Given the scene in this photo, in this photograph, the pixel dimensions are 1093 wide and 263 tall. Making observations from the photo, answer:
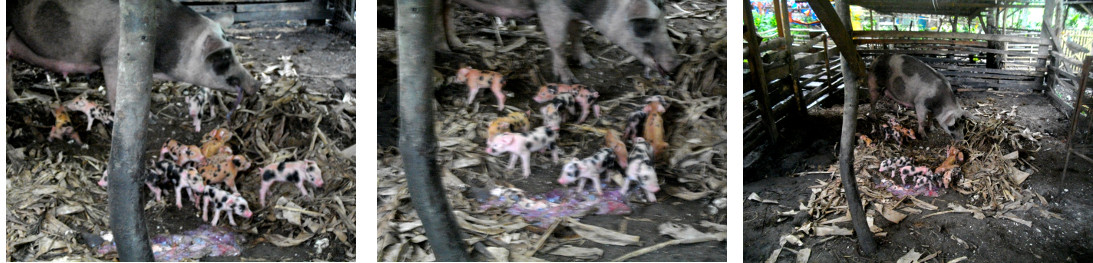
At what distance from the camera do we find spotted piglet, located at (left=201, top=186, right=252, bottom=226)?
3354mm

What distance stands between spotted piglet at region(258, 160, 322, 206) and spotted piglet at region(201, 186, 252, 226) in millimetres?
78

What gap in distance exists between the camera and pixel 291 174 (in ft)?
11.1

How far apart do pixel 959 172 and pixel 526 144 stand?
180cm

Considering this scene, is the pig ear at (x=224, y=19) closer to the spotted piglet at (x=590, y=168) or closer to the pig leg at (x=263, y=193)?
the pig leg at (x=263, y=193)

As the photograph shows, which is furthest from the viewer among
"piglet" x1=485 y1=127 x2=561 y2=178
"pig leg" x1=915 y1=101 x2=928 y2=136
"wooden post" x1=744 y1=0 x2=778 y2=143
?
"wooden post" x1=744 y1=0 x2=778 y2=143

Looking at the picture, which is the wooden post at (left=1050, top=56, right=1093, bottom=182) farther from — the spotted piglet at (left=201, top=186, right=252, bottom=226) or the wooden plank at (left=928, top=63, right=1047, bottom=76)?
Answer: the spotted piglet at (left=201, top=186, right=252, bottom=226)

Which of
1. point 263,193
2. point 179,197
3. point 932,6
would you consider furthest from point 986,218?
point 179,197

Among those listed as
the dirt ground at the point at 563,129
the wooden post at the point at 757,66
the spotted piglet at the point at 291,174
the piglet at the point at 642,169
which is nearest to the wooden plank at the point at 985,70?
the wooden post at the point at 757,66

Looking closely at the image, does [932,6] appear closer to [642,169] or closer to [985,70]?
[985,70]

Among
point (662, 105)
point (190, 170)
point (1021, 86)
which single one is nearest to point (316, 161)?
point (190, 170)

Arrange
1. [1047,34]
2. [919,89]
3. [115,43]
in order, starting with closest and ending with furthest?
1. [1047,34]
2. [919,89]
3. [115,43]

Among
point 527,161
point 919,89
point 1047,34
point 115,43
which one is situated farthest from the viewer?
point 115,43

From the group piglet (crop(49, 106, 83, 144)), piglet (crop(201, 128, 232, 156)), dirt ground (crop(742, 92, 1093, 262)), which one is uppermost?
piglet (crop(49, 106, 83, 144))

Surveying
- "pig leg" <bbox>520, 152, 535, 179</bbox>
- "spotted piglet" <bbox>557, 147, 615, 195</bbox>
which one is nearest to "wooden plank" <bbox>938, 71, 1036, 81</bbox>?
"spotted piglet" <bbox>557, 147, 615, 195</bbox>
